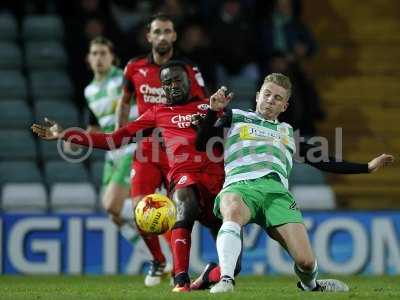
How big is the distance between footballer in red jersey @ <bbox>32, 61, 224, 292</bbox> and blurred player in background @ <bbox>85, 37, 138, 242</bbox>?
2.16 metres

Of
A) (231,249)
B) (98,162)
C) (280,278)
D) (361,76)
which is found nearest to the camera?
(231,249)

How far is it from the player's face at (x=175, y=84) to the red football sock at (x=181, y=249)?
106 cm

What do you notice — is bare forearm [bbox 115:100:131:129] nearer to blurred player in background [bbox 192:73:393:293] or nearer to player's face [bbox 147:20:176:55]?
player's face [bbox 147:20:176:55]

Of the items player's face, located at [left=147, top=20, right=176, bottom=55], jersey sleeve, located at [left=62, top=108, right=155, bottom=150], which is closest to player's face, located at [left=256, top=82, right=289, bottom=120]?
jersey sleeve, located at [left=62, top=108, right=155, bottom=150]

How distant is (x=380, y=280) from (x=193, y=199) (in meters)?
3.50

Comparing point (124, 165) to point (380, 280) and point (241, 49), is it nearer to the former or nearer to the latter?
point (380, 280)

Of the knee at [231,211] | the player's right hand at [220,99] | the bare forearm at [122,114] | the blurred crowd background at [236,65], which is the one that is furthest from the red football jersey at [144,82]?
the blurred crowd background at [236,65]

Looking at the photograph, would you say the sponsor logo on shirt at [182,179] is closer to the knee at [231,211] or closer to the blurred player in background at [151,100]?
the knee at [231,211]

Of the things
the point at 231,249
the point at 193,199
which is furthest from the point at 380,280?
the point at 231,249

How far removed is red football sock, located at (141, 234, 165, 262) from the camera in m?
10.4

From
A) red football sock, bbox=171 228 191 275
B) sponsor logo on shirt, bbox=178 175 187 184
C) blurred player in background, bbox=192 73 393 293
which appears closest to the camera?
blurred player in background, bbox=192 73 393 293

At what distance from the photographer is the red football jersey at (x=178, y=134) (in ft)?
29.6

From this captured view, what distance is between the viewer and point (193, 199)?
8805mm

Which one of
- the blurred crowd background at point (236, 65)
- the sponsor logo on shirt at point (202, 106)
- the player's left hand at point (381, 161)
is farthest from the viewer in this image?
the blurred crowd background at point (236, 65)
